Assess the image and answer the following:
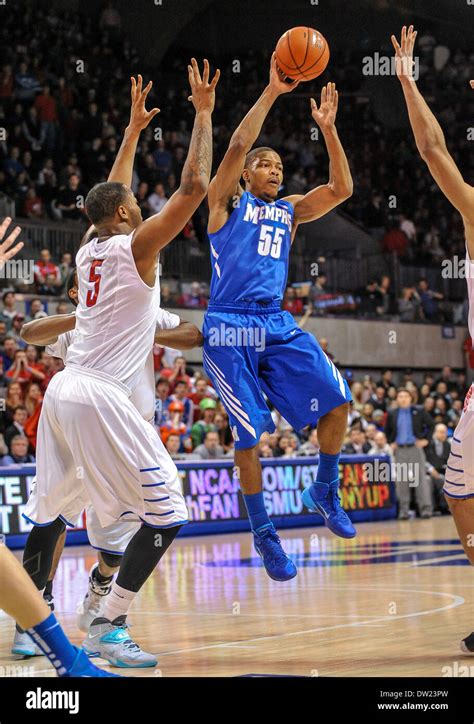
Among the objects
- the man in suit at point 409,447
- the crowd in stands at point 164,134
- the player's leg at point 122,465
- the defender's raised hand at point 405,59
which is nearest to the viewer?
the player's leg at point 122,465

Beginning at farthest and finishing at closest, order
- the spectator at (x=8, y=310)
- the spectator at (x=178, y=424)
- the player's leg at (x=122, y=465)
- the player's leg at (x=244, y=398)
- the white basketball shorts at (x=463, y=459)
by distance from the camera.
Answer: the spectator at (x=178, y=424)
the spectator at (x=8, y=310)
the player's leg at (x=244, y=398)
the white basketball shorts at (x=463, y=459)
the player's leg at (x=122, y=465)

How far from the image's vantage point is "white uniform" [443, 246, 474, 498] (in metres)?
5.68

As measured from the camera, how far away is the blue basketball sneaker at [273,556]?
6246 mm

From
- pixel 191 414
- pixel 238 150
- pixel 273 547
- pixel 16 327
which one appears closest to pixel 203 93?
pixel 238 150

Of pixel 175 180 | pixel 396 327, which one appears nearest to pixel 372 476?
pixel 396 327

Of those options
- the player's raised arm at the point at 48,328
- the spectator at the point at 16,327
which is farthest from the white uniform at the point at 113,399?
the spectator at the point at 16,327

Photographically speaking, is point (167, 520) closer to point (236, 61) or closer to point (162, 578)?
point (162, 578)

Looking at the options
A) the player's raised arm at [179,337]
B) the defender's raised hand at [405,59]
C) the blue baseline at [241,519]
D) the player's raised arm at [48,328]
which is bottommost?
the blue baseline at [241,519]

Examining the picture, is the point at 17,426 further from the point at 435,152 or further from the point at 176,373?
the point at 435,152

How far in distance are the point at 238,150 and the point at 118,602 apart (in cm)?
271

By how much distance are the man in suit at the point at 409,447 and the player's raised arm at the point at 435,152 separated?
1109cm

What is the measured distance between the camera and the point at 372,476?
660 inches

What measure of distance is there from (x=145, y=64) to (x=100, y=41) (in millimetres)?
1490

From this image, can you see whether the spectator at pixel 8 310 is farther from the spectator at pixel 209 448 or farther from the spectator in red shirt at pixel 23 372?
the spectator at pixel 209 448
